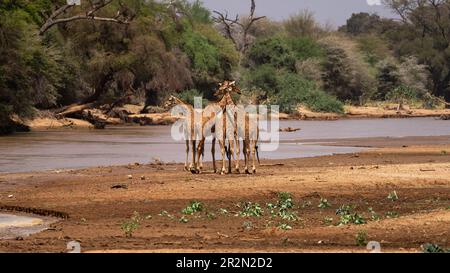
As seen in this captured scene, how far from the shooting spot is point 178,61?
5319cm

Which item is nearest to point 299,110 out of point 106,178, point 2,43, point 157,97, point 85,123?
point 157,97

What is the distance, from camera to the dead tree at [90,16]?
1752 inches

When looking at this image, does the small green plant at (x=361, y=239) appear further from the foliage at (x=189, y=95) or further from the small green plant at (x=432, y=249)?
the foliage at (x=189, y=95)

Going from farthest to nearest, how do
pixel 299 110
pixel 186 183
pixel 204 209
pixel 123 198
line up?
pixel 299 110
pixel 186 183
pixel 123 198
pixel 204 209

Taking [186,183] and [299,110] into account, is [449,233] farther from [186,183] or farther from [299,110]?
[299,110]

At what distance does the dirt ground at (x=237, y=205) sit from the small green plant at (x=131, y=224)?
77mm

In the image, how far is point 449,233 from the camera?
11.2 metres

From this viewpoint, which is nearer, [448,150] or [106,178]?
[106,178]

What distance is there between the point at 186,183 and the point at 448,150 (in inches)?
494

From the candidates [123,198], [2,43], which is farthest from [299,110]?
[123,198]

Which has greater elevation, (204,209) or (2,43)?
(2,43)

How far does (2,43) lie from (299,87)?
27.2 meters

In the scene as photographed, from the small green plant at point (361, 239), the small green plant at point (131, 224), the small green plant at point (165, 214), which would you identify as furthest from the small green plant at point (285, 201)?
the small green plant at point (361, 239)

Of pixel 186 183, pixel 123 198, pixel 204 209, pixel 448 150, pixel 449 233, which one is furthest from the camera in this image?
pixel 448 150
